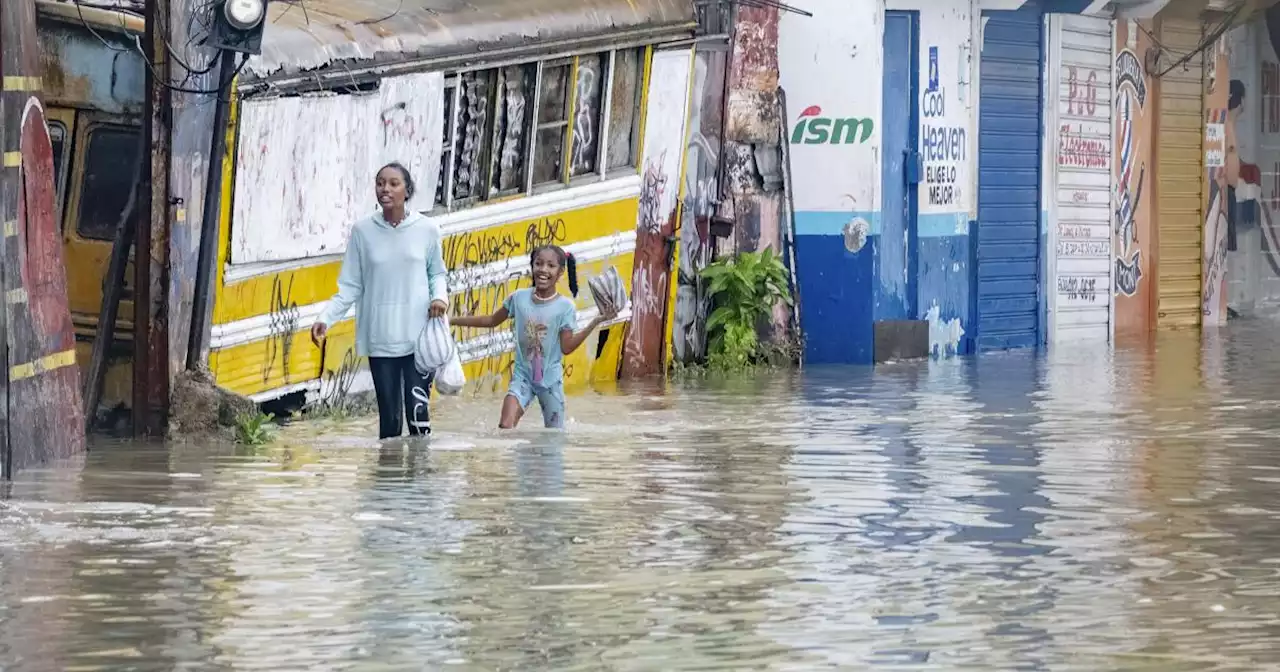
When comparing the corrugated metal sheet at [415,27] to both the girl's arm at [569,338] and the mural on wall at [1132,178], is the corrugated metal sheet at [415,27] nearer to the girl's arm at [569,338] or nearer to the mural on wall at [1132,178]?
the girl's arm at [569,338]

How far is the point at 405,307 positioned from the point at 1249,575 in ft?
18.7

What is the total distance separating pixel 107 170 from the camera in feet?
46.6

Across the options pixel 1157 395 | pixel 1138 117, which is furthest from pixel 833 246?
pixel 1138 117

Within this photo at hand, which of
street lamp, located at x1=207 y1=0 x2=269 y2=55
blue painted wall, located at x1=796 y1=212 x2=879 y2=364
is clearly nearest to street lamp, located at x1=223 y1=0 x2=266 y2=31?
street lamp, located at x1=207 y1=0 x2=269 y2=55

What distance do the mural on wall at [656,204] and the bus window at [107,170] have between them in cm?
635

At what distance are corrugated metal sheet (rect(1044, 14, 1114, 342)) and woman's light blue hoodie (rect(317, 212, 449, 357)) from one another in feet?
42.0

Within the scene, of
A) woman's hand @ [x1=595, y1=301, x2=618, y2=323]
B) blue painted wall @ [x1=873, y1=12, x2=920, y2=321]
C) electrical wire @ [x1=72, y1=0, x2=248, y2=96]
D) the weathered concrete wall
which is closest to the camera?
electrical wire @ [x1=72, y1=0, x2=248, y2=96]

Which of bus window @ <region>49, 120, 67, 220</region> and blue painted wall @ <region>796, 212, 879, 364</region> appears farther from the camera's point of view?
blue painted wall @ <region>796, 212, 879, 364</region>

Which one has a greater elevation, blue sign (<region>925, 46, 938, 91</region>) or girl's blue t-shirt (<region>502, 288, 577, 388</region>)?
blue sign (<region>925, 46, 938, 91</region>)

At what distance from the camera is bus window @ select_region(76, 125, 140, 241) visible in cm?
1420

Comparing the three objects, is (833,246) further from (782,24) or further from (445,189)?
(445,189)

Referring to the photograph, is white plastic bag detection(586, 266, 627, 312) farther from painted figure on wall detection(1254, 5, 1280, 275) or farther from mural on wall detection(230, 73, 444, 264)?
painted figure on wall detection(1254, 5, 1280, 275)

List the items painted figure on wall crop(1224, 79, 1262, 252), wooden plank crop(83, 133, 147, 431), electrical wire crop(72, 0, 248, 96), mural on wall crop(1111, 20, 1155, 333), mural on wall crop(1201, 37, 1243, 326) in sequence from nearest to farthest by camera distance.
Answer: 1. electrical wire crop(72, 0, 248, 96)
2. wooden plank crop(83, 133, 147, 431)
3. mural on wall crop(1111, 20, 1155, 333)
4. mural on wall crop(1201, 37, 1243, 326)
5. painted figure on wall crop(1224, 79, 1262, 252)

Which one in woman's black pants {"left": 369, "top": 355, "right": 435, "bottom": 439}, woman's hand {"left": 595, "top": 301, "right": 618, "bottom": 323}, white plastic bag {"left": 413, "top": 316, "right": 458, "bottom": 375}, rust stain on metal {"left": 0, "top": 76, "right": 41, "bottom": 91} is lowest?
woman's black pants {"left": 369, "top": 355, "right": 435, "bottom": 439}
